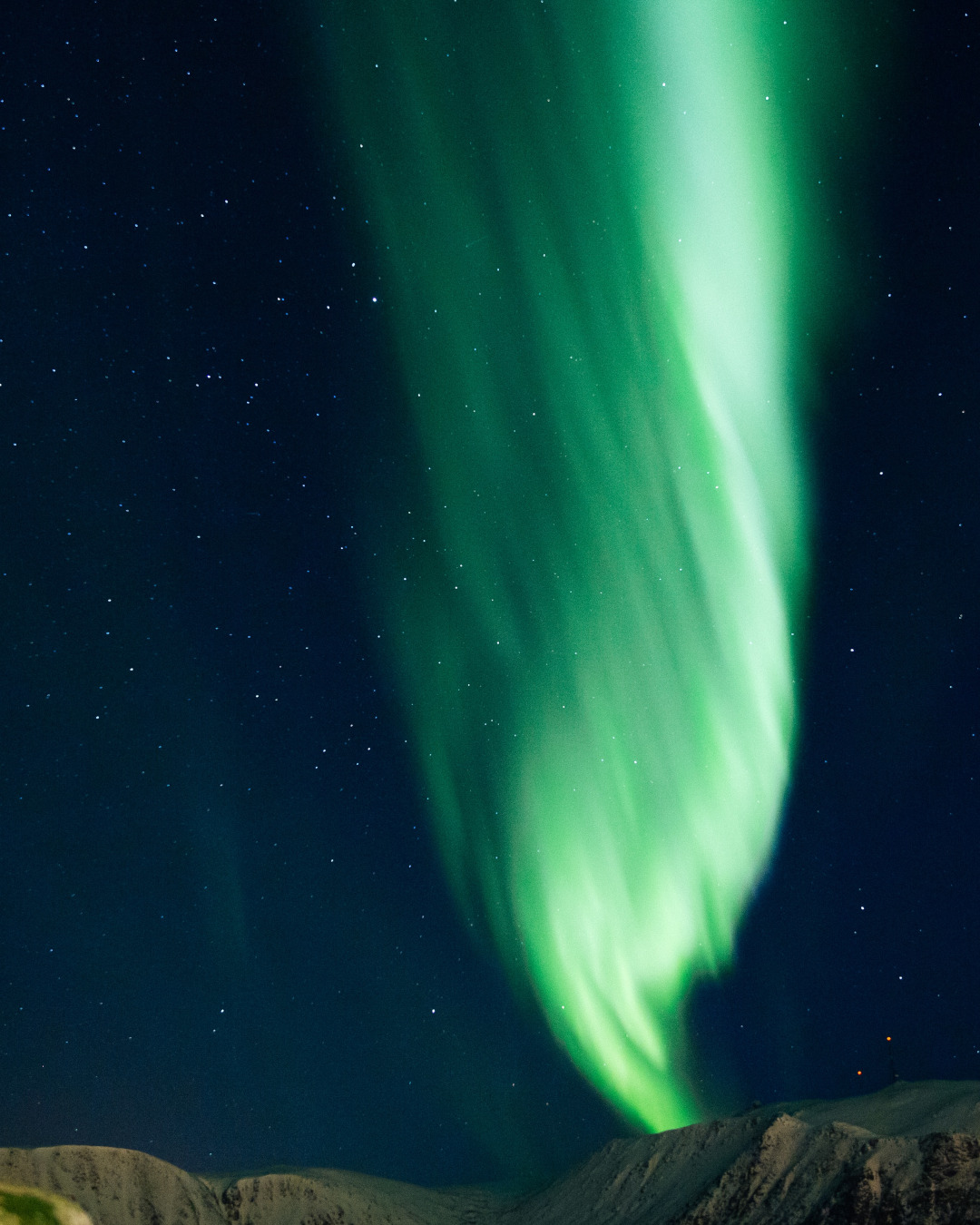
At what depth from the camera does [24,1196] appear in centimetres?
1950

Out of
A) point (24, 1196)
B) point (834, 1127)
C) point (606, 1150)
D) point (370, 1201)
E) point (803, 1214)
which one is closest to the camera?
point (24, 1196)

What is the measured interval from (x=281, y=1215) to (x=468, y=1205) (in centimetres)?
1985

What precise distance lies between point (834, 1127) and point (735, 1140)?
9.53m

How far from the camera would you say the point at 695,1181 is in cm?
4997

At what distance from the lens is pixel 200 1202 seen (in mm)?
49312

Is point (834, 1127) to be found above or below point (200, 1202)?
below

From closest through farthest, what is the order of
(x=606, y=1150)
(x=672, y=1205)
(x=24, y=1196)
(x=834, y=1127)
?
1. (x=24, y=1196)
2. (x=834, y=1127)
3. (x=672, y=1205)
4. (x=606, y=1150)

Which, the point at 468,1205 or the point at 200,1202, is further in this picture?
the point at 468,1205

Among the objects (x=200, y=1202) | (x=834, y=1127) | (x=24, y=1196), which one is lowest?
(x=834, y=1127)

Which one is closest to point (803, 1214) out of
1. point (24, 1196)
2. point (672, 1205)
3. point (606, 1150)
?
point (672, 1205)

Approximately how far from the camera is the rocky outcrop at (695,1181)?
3722 centimetres

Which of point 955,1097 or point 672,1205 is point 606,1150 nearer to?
point 672,1205

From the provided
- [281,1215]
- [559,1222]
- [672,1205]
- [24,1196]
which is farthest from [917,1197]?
[281,1215]

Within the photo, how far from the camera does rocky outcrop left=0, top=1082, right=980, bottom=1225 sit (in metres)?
37.2
